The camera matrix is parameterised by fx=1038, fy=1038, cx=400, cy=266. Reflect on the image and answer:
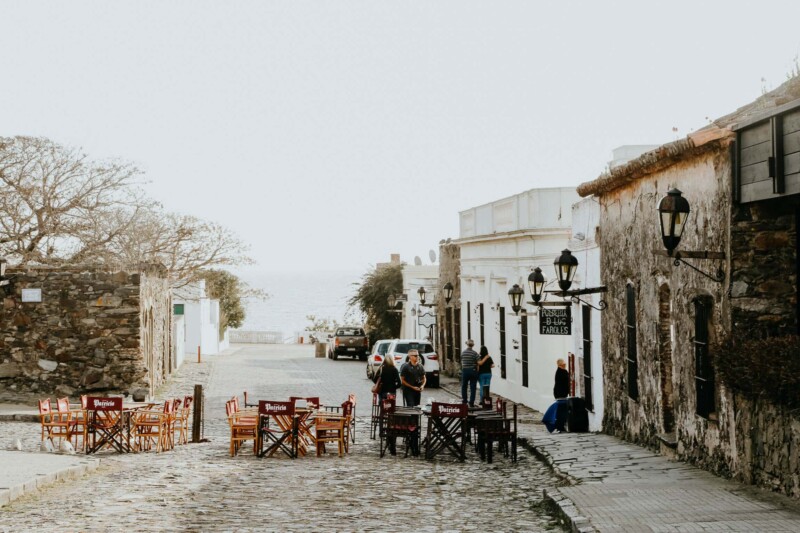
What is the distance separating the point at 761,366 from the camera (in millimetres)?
9656

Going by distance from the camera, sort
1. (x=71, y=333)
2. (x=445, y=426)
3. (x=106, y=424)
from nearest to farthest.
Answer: (x=445, y=426)
(x=106, y=424)
(x=71, y=333)

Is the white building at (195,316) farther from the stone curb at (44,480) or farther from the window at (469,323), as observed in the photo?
the stone curb at (44,480)

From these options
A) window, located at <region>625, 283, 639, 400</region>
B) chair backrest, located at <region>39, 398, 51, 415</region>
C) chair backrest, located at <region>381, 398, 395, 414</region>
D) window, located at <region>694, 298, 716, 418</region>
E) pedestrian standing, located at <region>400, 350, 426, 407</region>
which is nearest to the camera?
window, located at <region>694, 298, 716, 418</region>

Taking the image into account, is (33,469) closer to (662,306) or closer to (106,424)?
(106,424)

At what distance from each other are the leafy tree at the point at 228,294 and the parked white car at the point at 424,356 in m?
26.9

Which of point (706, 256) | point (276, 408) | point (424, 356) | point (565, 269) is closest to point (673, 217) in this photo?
point (706, 256)

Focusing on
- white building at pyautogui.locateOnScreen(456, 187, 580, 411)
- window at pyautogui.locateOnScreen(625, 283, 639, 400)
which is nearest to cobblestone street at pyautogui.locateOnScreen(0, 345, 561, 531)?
window at pyautogui.locateOnScreen(625, 283, 639, 400)

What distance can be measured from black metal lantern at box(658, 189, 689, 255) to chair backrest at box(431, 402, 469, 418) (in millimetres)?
5198

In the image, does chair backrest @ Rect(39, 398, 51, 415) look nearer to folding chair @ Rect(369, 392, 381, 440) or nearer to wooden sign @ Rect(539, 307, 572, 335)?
folding chair @ Rect(369, 392, 381, 440)

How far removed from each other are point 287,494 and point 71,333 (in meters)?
12.9

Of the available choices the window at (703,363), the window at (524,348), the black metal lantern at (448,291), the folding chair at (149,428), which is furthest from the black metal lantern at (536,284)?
the black metal lantern at (448,291)

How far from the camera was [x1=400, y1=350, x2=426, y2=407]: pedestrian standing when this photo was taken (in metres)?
19.0

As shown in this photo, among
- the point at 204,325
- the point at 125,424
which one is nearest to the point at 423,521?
the point at 125,424

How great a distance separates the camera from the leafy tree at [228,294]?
57344mm
